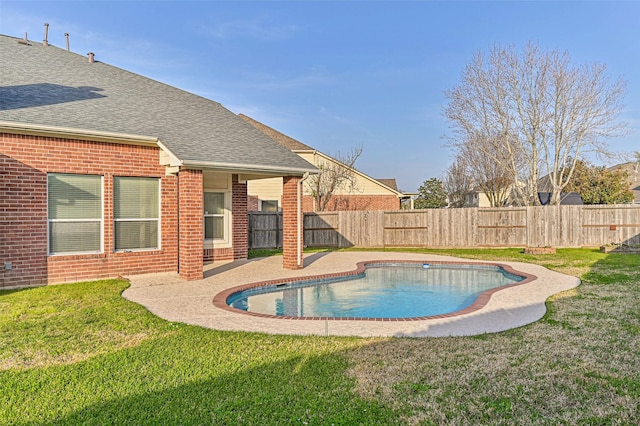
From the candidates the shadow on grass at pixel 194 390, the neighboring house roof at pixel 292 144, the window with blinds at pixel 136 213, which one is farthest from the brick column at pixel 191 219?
the neighboring house roof at pixel 292 144

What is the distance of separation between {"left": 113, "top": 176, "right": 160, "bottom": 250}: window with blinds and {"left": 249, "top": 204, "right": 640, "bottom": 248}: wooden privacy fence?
346 inches

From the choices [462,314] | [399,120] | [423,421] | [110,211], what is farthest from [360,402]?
[399,120]

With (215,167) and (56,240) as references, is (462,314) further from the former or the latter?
(56,240)

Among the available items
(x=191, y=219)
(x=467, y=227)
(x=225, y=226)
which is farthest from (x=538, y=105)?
(x=191, y=219)

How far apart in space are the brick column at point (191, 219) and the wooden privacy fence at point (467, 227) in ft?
30.9

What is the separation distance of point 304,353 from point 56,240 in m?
7.14

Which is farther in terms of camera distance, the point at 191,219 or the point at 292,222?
the point at 292,222

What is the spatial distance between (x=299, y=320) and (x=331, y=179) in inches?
829

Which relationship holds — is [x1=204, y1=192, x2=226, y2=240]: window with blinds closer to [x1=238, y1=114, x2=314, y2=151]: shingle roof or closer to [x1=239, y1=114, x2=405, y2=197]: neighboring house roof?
[x1=239, y1=114, x2=405, y2=197]: neighboring house roof

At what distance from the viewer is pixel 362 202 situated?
29516 mm

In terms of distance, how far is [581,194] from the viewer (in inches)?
1329

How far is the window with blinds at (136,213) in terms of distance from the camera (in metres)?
10.1

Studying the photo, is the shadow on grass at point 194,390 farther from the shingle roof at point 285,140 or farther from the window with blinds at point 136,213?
the shingle roof at point 285,140

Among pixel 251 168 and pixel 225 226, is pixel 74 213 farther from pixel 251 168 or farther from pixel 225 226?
pixel 225 226
